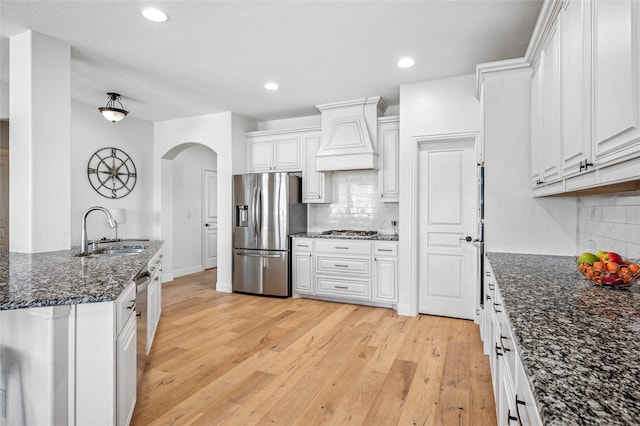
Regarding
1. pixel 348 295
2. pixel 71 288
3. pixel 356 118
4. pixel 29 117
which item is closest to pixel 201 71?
pixel 29 117

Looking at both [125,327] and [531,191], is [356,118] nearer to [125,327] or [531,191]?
[531,191]

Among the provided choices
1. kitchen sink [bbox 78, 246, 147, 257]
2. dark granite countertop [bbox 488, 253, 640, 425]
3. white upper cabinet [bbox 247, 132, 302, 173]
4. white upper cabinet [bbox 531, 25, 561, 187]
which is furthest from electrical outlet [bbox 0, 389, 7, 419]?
white upper cabinet [bbox 247, 132, 302, 173]

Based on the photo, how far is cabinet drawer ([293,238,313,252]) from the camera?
4668 millimetres

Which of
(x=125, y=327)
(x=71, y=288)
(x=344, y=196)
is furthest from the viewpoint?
(x=344, y=196)

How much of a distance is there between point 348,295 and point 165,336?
213 cm

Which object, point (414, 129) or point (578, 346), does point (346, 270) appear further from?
point (578, 346)

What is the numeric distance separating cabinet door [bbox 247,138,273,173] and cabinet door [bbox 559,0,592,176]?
397cm

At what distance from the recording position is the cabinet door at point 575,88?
144 centimetres

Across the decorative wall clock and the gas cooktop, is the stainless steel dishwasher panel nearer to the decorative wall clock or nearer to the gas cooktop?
the gas cooktop

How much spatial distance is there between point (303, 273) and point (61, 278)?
10.4 ft

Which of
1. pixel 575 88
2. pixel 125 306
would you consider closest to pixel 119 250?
pixel 125 306

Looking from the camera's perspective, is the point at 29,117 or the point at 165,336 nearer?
the point at 29,117

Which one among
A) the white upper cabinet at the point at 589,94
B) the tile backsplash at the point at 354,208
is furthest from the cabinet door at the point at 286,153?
the white upper cabinet at the point at 589,94

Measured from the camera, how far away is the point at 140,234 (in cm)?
556
